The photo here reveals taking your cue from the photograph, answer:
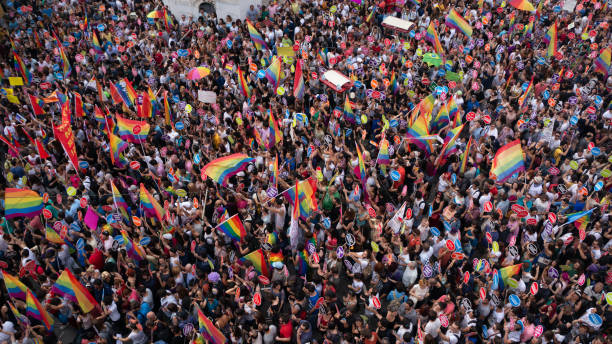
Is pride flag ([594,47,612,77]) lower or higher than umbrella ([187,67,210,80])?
higher

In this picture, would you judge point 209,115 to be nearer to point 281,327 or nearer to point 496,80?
point 281,327

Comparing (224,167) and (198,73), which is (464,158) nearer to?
(224,167)

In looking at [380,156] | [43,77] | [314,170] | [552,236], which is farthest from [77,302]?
[43,77]

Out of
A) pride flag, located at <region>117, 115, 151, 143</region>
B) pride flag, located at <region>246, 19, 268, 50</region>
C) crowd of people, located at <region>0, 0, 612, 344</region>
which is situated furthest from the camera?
pride flag, located at <region>246, 19, 268, 50</region>

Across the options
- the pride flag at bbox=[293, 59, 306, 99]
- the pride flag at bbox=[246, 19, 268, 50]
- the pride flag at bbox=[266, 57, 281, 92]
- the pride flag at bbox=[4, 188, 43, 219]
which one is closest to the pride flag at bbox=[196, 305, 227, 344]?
the pride flag at bbox=[4, 188, 43, 219]

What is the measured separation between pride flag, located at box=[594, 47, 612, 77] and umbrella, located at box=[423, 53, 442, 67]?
485 centimetres

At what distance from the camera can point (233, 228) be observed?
922cm

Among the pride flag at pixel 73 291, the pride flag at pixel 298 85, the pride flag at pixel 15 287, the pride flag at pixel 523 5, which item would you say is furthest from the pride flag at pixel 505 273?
the pride flag at pixel 523 5

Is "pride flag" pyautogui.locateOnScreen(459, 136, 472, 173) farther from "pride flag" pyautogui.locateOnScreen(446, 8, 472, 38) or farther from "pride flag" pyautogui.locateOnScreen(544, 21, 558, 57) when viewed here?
"pride flag" pyautogui.locateOnScreen(544, 21, 558, 57)

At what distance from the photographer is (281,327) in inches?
305

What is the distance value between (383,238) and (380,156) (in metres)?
2.64

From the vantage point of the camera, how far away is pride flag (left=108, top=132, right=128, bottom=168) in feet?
37.6

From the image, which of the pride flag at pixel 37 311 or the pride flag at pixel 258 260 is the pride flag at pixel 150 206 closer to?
the pride flag at pixel 258 260

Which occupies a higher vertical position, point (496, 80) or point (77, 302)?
point (496, 80)
